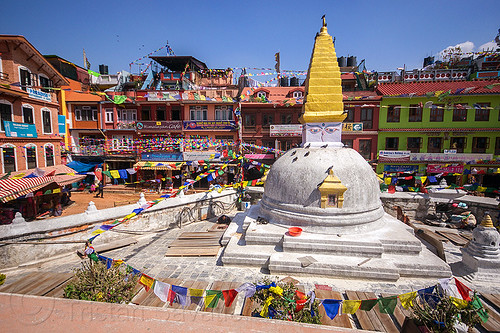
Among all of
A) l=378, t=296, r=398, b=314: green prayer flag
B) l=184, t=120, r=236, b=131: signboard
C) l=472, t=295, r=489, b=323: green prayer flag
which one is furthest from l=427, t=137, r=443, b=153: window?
l=378, t=296, r=398, b=314: green prayer flag

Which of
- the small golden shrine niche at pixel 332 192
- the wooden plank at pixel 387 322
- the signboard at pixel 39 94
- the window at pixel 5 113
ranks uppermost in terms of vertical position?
the signboard at pixel 39 94

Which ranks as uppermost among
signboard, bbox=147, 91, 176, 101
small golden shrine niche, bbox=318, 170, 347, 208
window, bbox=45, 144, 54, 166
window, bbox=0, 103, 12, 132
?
signboard, bbox=147, 91, 176, 101

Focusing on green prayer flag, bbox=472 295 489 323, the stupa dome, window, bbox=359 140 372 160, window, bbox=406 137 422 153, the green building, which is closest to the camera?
green prayer flag, bbox=472 295 489 323

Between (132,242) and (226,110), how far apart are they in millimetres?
17325

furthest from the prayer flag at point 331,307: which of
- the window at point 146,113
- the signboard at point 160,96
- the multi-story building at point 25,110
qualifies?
the window at point 146,113

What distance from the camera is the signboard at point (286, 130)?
1037 inches

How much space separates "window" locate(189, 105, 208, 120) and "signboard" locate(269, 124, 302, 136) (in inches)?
292

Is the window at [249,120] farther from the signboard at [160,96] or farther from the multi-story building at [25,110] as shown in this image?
the multi-story building at [25,110]

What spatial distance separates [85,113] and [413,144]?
35.4 m

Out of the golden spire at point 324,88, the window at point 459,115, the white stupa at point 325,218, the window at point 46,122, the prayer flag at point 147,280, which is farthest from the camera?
the window at point 459,115

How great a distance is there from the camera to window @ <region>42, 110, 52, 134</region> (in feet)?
65.8

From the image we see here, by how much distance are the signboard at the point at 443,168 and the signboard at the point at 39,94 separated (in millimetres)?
35056

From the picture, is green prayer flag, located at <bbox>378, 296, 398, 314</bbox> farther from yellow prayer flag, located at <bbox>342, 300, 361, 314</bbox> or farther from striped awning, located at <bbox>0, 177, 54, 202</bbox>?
striped awning, located at <bbox>0, 177, 54, 202</bbox>

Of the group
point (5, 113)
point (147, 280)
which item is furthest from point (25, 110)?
point (147, 280)
